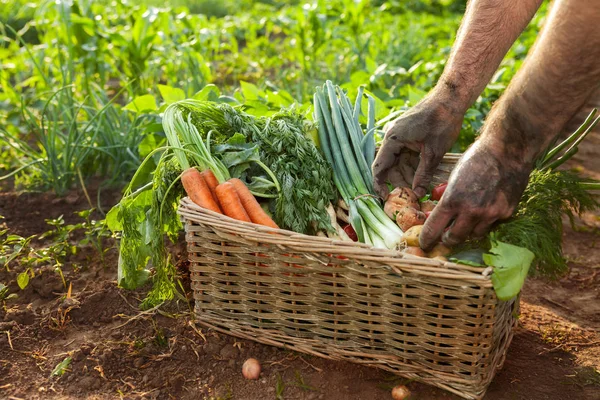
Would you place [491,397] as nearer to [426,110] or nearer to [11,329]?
[426,110]

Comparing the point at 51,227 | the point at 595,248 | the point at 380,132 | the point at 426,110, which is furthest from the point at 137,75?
the point at 595,248

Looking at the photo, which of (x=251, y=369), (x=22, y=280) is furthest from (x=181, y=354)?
(x=22, y=280)

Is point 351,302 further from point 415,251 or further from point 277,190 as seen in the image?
point 277,190

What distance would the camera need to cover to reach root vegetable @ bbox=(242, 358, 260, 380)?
7.19ft

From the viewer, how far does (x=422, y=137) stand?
7.69ft

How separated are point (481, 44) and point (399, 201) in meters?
0.59

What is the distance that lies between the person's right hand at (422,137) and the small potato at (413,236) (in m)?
0.27

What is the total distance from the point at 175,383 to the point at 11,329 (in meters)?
0.69

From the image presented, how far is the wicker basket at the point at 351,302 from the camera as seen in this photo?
6.35 ft

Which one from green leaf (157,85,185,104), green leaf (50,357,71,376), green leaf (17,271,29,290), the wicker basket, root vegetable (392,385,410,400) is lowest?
green leaf (50,357,71,376)

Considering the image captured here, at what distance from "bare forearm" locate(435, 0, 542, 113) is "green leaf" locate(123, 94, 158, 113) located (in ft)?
4.60

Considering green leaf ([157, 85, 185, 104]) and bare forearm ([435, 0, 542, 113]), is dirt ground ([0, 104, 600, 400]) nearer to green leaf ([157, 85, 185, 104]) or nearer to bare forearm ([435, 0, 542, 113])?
green leaf ([157, 85, 185, 104])

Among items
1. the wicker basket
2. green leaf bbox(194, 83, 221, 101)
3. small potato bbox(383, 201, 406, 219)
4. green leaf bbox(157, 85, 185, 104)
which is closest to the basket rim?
the wicker basket

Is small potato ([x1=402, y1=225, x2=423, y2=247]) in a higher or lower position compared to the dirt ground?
higher
